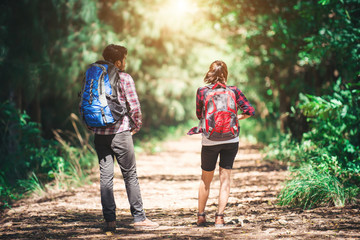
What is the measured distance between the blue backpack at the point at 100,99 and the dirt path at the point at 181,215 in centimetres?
114

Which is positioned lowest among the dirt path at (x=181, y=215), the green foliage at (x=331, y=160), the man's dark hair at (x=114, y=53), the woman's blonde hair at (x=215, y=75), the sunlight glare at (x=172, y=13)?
the dirt path at (x=181, y=215)

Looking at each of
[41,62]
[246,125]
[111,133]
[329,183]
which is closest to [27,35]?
[41,62]

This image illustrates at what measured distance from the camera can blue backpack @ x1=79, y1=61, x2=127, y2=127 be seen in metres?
4.06

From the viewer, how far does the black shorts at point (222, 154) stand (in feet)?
13.8

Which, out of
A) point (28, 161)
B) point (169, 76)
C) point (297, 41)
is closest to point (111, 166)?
point (28, 161)

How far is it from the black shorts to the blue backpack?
3.02 ft

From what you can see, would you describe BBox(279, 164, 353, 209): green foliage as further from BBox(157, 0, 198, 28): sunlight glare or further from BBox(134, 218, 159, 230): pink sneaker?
BBox(157, 0, 198, 28): sunlight glare

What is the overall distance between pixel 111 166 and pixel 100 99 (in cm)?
71

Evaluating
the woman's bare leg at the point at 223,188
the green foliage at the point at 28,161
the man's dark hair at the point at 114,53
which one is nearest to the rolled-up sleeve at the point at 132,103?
the man's dark hair at the point at 114,53

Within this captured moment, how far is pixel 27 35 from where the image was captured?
338 inches

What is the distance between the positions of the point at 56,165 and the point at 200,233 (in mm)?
4516

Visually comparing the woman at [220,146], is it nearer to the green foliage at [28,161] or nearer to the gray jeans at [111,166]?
the gray jeans at [111,166]

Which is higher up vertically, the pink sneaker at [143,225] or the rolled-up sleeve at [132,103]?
the rolled-up sleeve at [132,103]

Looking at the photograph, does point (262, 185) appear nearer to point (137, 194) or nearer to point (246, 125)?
point (137, 194)
